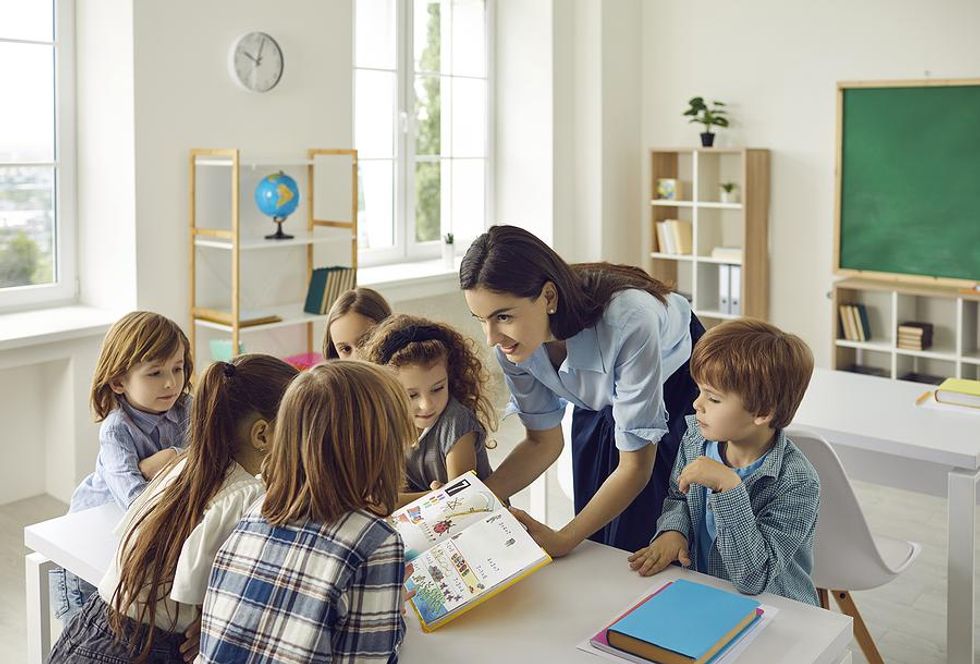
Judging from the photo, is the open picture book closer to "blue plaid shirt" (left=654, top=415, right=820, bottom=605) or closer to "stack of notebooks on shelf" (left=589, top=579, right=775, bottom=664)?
"stack of notebooks on shelf" (left=589, top=579, right=775, bottom=664)

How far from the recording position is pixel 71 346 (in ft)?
13.1

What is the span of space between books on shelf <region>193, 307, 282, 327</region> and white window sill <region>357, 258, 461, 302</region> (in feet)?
2.23

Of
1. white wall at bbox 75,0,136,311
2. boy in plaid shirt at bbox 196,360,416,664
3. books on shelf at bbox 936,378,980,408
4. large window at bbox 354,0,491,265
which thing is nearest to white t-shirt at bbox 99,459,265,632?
boy in plaid shirt at bbox 196,360,416,664

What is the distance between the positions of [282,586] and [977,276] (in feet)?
14.6

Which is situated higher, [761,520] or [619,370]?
[619,370]

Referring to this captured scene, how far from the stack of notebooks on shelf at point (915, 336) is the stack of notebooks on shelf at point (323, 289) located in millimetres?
2700

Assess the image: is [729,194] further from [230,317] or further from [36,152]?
[36,152]

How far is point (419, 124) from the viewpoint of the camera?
18.9 feet

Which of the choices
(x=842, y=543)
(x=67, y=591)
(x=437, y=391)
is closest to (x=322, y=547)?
(x=437, y=391)

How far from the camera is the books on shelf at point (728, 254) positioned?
560 cm

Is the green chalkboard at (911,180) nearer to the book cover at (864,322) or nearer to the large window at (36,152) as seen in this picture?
the book cover at (864,322)

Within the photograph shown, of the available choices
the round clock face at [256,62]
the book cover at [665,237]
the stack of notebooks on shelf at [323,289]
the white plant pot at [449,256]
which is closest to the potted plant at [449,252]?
the white plant pot at [449,256]

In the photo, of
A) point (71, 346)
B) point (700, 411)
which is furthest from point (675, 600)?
point (71, 346)

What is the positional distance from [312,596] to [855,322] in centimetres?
447
